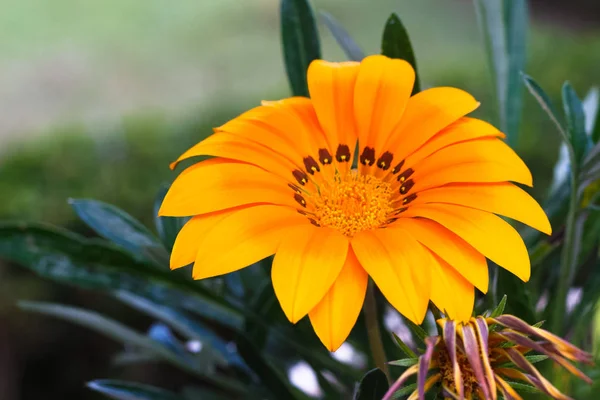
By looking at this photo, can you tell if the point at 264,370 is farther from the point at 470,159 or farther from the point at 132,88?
the point at 132,88

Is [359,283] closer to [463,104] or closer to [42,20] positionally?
[463,104]

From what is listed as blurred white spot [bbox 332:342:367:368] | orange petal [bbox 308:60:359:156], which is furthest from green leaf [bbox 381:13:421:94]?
blurred white spot [bbox 332:342:367:368]

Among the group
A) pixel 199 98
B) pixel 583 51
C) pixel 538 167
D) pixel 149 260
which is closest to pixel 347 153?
pixel 149 260

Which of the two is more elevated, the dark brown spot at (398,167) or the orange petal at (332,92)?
the orange petal at (332,92)

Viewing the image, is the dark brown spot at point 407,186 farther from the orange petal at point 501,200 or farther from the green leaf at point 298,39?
the green leaf at point 298,39

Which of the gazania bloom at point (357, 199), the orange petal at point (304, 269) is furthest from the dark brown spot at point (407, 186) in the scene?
the orange petal at point (304, 269)

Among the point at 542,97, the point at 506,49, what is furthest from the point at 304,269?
the point at 506,49

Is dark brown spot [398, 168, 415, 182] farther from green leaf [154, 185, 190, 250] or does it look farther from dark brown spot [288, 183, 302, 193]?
green leaf [154, 185, 190, 250]
